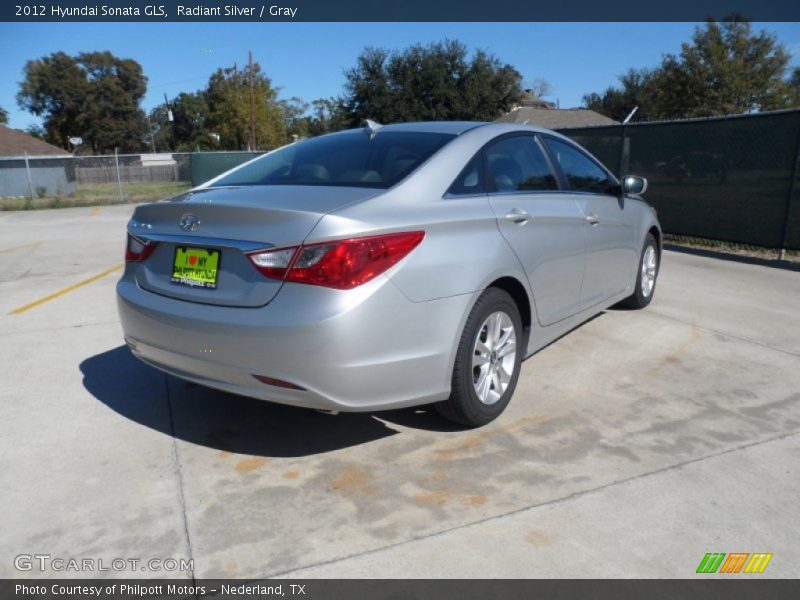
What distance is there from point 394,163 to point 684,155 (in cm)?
860

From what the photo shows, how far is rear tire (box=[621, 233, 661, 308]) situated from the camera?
587cm

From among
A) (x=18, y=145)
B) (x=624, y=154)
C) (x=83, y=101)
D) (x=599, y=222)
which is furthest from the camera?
(x=83, y=101)

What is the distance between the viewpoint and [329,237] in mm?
2715

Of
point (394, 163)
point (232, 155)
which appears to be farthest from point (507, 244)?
point (232, 155)

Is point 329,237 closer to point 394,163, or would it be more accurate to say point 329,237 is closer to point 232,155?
point 394,163

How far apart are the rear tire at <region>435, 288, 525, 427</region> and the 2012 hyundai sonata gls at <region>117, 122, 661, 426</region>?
11mm

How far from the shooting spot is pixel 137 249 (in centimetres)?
344

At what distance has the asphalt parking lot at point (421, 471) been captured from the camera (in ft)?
8.29

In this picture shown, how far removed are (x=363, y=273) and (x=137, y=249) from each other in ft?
4.73

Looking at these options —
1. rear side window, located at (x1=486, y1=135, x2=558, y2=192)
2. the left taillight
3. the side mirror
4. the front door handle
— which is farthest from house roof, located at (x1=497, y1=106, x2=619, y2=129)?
the left taillight

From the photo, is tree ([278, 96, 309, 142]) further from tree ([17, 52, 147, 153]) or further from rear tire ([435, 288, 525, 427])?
rear tire ([435, 288, 525, 427])

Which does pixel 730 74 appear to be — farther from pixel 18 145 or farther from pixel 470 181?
pixel 18 145

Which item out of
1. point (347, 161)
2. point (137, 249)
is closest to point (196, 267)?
point (137, 249)
